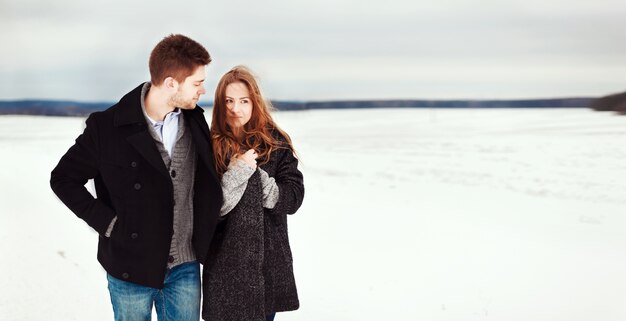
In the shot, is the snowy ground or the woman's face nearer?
the woman's face

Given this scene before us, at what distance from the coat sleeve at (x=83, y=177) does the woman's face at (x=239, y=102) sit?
1.23ft

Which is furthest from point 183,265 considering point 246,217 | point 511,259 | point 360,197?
point 360,197

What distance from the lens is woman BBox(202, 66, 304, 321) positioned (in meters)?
1.91

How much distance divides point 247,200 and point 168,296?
36 cm

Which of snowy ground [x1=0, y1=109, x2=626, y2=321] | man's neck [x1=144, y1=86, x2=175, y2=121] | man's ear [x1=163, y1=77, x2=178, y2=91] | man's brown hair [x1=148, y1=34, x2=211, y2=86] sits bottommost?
snowy ground [x1=0, y1=109, x2=626, y2=321]

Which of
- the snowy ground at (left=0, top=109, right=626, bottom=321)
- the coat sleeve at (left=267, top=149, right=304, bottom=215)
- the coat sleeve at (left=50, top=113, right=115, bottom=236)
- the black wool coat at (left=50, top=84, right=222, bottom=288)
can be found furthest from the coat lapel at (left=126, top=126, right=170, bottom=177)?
the snowy ground at (left=0, top=109, right=626, bottom=321)

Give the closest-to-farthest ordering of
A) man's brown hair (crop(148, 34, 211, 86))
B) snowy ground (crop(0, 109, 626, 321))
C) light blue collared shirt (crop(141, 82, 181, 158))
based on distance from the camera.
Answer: man's brown hair (crop(148, 34, 211, 86)), light blue collared shirt (crop(141, 82, 181, 158)), snowy ground (crop(0, 109, 626, 321))

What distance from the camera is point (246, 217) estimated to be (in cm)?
193

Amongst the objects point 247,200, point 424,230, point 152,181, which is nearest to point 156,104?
point 152,181

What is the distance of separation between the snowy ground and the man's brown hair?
1546mm

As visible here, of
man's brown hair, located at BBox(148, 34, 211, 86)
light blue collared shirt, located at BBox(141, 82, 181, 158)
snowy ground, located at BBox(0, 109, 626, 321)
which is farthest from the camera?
snowy ground, located at BBox(0, 109, 626, 321)

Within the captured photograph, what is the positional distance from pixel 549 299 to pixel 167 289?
11.5 feet

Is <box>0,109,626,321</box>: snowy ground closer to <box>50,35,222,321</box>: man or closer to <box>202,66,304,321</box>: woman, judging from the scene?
<box>202,66,304,321</box>: woman

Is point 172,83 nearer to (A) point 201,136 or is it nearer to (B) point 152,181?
(A) point 201,136
